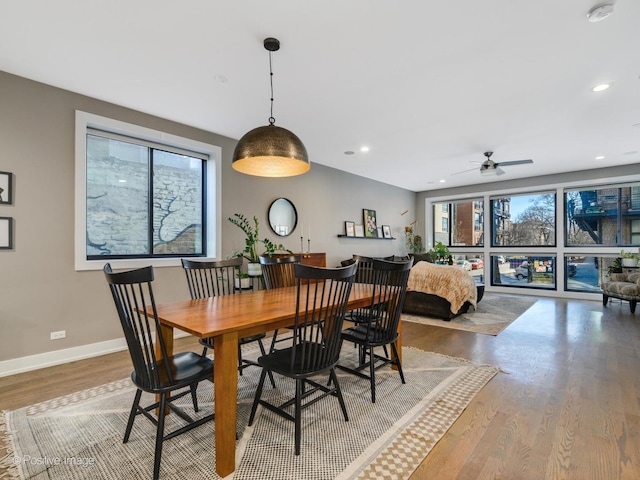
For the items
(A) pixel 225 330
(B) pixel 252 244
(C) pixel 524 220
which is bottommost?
(A) pixel 225 330

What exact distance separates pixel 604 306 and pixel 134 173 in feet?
25.4

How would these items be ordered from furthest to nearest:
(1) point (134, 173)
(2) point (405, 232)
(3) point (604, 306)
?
(2) point (405, 232), (3) point (604, 306), (1) point (134, 173)

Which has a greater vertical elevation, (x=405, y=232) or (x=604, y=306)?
(x=405, y=232)

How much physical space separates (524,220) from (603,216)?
4.49 ft

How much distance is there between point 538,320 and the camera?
4.69m

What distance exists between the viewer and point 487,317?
4.88 metres

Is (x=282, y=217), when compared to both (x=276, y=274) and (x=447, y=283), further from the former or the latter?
(x=447, y=283)

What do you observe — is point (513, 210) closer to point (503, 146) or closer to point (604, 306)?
point (604, 306)

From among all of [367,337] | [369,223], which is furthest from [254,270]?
[369,223]

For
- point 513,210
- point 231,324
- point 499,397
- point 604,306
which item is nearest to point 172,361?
point 231,324

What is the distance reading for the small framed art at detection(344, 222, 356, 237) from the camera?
21.2 feet

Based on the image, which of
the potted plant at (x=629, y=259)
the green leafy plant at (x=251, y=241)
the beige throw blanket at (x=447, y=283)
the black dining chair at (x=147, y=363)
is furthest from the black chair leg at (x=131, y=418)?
the potted plant at (x=629, y=259)

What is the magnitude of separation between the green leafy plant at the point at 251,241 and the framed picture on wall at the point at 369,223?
104 inches

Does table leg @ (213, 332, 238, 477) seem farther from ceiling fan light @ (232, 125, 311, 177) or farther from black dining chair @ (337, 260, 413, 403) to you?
ceiling fan light @ (232, 125, 311, 177)
